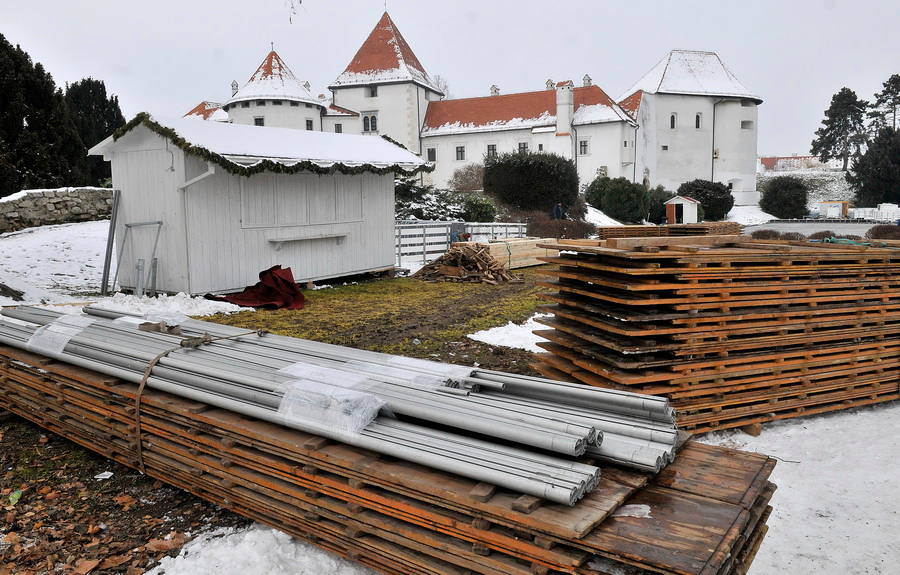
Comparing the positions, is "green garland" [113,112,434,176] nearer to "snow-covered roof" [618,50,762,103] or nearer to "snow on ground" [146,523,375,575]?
"snow on ground" [146,523,375,575]

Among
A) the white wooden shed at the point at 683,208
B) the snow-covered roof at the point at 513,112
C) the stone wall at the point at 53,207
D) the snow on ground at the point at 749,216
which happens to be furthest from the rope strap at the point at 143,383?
the snow-covered roof at the point at 513,112

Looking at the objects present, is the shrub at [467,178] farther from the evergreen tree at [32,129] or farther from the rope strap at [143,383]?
the rope strap at [143,383]

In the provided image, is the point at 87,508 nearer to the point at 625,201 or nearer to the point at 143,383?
the point at 143,383

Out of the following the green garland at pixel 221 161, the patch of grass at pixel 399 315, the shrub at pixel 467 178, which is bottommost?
the patch of grass at pixel 399 315

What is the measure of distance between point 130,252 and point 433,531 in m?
12.3

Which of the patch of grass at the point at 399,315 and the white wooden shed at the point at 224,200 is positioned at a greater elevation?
the white wooden shed at the point at 224,200

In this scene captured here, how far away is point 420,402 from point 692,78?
68292 mm

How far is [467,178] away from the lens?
5347 centimetres

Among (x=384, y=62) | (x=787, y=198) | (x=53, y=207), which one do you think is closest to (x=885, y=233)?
(x=53, y=207)

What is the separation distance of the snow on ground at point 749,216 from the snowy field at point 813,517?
4877 centimetres

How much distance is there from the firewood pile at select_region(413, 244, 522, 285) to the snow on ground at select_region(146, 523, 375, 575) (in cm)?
1302

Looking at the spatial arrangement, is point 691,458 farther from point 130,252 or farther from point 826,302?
point 130,252

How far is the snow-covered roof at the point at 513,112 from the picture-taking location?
5538 cm

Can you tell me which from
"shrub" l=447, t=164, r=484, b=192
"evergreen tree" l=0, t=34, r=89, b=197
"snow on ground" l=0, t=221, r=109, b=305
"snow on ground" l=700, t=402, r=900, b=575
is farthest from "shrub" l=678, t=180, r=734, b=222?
"snow on ground" l=700, t=402, r=900, b=575
